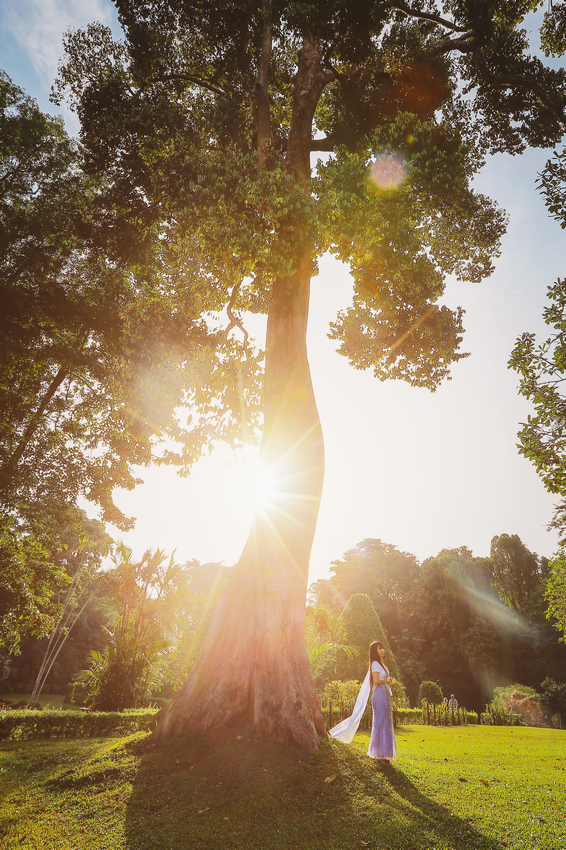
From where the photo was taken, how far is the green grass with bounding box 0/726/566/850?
13.8ft

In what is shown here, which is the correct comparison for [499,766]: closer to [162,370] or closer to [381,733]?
[381,733]

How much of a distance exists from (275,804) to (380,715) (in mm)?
3178

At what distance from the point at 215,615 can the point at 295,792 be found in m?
3.46

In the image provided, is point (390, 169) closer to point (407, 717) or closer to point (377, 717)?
point (377, 717)

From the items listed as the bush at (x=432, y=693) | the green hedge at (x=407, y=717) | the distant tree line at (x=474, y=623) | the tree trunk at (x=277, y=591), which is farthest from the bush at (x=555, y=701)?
the tree trunk at (x=277, y=591)

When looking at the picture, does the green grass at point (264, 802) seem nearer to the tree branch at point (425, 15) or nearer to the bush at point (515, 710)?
the tree branch at point (425, 15)

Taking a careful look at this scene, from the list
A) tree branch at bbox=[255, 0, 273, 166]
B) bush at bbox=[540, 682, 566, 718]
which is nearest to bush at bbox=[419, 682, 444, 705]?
bush at bbox=[540, 682, 566, 718]

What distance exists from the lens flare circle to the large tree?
4cm

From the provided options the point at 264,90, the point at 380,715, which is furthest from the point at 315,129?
the point at 380,715

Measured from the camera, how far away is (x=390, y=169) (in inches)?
396

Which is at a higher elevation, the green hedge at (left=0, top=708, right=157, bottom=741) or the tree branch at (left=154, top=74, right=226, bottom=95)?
the tree branch at (left=154, top=74, right=226, bottom=95)

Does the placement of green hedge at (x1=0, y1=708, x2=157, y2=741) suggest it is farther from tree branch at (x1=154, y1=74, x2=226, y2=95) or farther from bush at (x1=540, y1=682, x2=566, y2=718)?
bush at (x1=540, y1=682, x2=566, y2=718)

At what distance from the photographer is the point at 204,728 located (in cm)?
683

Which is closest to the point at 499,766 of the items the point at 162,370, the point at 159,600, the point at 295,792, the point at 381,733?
the point at 381,733
